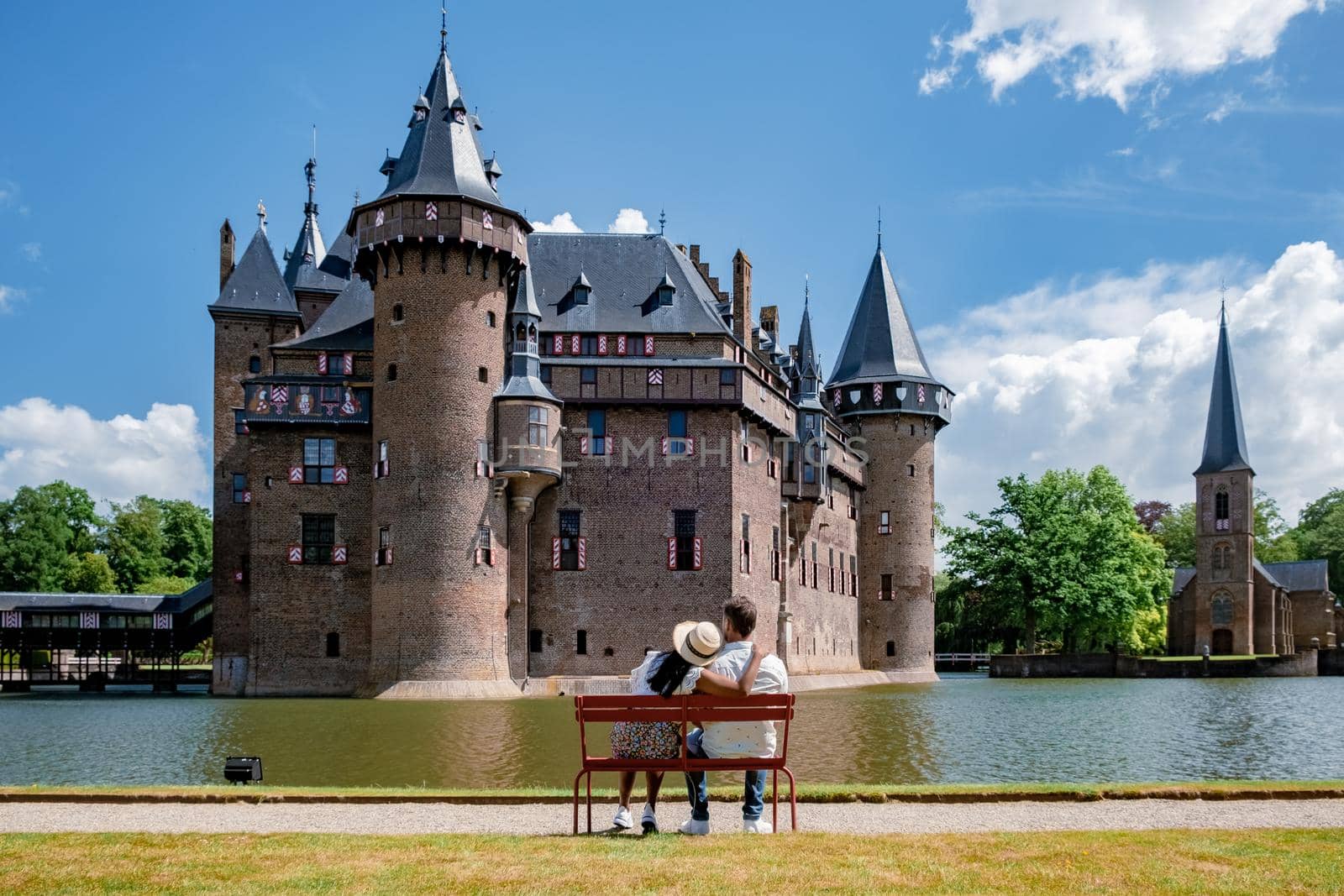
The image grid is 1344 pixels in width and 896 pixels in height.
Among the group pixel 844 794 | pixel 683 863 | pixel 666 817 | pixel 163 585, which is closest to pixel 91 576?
pixel 163 585

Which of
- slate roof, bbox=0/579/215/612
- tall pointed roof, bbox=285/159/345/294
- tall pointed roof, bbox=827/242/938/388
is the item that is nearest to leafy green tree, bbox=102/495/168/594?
slate roof, bbox=0/579/215/612

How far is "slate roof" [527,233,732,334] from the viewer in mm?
42938

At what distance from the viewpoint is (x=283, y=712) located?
103ft

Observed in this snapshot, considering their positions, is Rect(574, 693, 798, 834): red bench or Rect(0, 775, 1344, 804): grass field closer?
Rect(574, 693, 798, 834): red bench

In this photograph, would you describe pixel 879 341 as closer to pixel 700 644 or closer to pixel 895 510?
pixel 895 510

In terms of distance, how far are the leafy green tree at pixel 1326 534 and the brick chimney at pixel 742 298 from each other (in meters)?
52.6

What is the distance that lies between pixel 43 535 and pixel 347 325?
141 ft

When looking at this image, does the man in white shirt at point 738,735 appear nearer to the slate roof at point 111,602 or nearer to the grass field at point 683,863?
the grass field at point 683,863

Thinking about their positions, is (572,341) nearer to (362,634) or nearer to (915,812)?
(362,634)

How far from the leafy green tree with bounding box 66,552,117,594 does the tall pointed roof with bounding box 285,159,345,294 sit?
30609 mm

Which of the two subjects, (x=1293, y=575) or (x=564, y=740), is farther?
(x=1293, y=575)

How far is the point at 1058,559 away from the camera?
60.7m

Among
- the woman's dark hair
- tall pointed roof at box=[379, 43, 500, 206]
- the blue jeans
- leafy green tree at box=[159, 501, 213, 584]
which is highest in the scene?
tall pointed roof at box=[379, 43, 500, 206]

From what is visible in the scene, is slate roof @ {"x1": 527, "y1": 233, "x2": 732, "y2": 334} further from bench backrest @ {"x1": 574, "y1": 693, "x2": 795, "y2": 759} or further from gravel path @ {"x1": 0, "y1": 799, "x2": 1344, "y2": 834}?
bench backrest @ {"x1": 574, "y1": 693, "x2": 795, "y2": 759}
